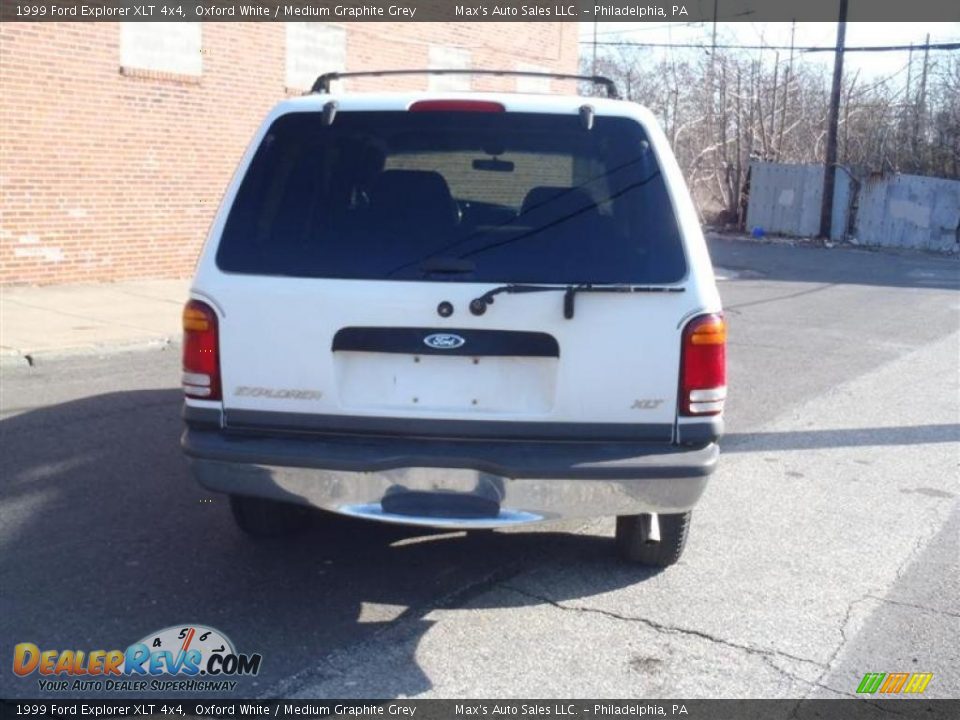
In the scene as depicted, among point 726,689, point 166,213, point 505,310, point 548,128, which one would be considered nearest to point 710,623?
point 726,689

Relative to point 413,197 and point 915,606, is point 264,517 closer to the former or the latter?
point 413,197

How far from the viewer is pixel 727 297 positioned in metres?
17.1

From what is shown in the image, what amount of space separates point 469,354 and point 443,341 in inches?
4.3

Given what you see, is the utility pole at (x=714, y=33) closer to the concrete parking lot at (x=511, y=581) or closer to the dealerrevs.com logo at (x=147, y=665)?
the concrete parking lot at (x=511, y=581)

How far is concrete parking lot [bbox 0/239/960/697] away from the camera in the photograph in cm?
407

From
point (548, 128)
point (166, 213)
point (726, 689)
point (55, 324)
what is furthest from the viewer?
point (166, 213)

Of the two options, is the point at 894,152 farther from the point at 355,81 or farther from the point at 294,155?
the point at 294,155

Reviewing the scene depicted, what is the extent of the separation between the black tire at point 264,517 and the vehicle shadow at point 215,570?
0.22 ft

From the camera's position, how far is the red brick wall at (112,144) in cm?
1335

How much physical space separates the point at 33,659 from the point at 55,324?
7.95m

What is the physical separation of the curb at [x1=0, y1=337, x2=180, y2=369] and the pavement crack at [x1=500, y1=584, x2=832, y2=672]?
643 centimetres

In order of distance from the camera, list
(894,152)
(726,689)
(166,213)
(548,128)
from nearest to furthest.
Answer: (726,689), (548,128), (166,213), (894,152)

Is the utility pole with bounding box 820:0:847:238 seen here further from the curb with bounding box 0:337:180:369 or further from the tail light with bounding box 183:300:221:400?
the tail light with bounding box 183:300:221:400

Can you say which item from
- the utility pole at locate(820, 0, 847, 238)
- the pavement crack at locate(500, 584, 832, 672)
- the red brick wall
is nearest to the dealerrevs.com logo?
the pavement crack at locate(500, 584, 832, 672)
